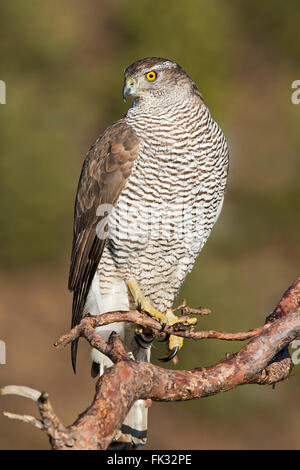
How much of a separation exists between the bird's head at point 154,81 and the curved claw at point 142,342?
1150 mm

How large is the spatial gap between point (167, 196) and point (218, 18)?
4859mm

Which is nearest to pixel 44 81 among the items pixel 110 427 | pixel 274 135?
pixel 274 135

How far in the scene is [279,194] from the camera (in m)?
7.13

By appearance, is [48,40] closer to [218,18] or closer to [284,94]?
[218,18]

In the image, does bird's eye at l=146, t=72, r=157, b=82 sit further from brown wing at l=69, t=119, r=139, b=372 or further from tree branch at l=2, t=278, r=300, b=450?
tree branch at l=2, t=278, r=300, b=450

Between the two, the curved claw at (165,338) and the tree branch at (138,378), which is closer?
the tree branch at (138,378)

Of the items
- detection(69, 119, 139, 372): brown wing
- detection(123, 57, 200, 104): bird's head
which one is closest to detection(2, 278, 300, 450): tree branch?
detection(69, 119, 139, 372): brown wing

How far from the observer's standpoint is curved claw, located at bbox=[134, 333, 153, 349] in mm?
3496

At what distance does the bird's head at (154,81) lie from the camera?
10.1 feet

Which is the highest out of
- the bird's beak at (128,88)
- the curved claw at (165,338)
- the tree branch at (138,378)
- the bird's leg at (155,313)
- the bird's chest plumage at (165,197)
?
the bird's beak at (128,88)

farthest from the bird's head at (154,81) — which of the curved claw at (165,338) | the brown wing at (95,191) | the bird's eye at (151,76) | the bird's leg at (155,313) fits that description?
the curved claw at (165,338)

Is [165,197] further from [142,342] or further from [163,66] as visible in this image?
[142,342]

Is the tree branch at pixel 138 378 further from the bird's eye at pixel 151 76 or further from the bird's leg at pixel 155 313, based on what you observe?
the bird's eye at pixel 151 76

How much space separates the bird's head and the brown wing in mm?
169
